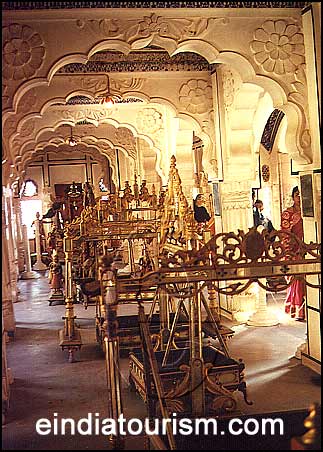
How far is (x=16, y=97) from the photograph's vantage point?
6066 mm

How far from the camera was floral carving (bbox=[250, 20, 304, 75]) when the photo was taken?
626 centimetres

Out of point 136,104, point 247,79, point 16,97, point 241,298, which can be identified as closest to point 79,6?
point 16,97

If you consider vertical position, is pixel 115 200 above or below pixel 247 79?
below

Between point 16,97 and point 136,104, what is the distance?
5855 mm

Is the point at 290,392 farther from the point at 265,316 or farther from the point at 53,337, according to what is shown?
the point at 53,337

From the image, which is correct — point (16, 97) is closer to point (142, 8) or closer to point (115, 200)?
point (142, 8)

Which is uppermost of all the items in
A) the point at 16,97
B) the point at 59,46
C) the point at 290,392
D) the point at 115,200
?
the point at 59,46

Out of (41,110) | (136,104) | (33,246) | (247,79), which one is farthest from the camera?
(33,246)

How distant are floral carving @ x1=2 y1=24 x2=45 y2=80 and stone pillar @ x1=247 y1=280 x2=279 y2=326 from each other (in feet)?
14.1

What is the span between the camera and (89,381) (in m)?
6.64

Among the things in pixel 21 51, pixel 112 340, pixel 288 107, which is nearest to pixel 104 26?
pixel 21 51

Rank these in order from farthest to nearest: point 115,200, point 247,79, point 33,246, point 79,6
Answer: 1. point 33,246
2. point 115,200
3. point 247,79
4. point 79,6

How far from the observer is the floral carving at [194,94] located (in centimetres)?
932

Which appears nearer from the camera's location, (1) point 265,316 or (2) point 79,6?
(2) point 79,6
